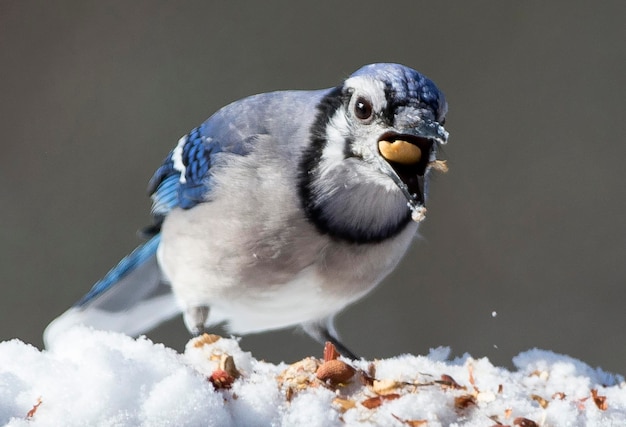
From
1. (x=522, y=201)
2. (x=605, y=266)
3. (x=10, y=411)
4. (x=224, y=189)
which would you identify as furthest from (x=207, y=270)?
(x=605, y=266)

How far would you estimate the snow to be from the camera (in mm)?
578

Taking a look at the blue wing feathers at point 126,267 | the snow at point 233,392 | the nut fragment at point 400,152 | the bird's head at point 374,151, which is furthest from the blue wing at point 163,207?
the snow at point 233,392

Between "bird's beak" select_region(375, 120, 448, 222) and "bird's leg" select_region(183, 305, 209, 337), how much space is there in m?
0.39

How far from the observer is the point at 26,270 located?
74.8 inches

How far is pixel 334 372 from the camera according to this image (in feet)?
2.33

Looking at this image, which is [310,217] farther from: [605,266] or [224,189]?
[605,266]

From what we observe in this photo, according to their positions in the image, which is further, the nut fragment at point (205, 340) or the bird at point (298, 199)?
the bird at point (298, 199)

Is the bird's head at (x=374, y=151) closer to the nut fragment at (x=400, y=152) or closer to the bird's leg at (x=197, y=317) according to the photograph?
the nut fragment at (x=400, y=152)

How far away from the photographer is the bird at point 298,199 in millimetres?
875

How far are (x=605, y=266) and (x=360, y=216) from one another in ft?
4.52

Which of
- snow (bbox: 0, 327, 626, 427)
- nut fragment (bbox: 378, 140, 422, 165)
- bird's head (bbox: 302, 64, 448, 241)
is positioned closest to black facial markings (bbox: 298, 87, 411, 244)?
bird's head (bbox: 302, 64, 448, 241)

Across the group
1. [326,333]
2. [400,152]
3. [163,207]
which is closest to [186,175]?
[163,207]

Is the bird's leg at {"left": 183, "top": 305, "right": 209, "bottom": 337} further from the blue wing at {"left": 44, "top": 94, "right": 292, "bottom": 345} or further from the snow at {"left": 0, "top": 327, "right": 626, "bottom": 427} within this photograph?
the snow at {"left": 0, "top": 327, "right": 626, "bottom": 427}

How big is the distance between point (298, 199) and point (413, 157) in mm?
182
